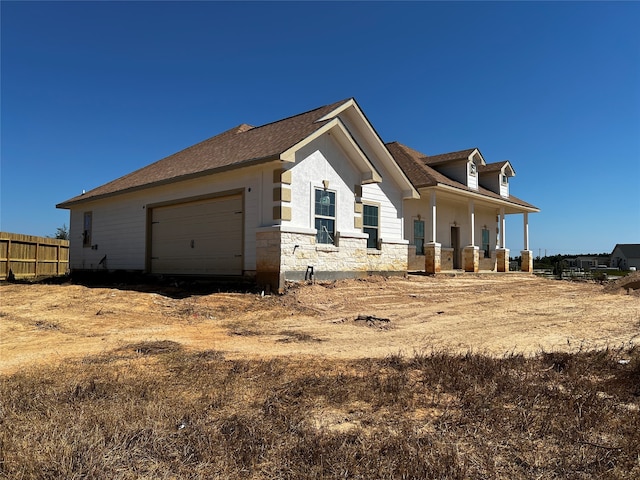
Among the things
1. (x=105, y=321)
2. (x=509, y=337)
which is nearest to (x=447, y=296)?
(x=509, y=337)

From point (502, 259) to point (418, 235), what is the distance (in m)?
6.48

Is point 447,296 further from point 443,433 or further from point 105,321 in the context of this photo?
point 443,433

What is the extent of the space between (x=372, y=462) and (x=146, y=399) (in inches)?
88.7

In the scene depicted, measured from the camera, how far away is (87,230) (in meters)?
22.0

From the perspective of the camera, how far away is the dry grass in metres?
3.24

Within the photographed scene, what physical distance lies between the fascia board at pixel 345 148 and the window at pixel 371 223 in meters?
1.37

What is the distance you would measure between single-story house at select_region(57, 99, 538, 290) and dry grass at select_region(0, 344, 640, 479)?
8080mm

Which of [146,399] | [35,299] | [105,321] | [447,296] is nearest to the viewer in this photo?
[146,399]

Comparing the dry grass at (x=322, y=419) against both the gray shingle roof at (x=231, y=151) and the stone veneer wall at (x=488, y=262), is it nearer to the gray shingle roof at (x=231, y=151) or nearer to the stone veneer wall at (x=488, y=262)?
the gray shingle roof at (x=231, y=151)

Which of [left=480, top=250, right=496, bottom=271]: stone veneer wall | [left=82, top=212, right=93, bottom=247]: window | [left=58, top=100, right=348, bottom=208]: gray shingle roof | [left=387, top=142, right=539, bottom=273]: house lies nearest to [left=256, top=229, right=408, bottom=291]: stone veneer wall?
[left=58, top=100, right=348, bottom=208]: gray shingle roof

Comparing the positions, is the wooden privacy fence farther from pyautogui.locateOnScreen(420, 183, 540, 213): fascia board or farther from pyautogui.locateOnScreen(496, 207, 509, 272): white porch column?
pyautogui.locateOnScreen(496, 207, 509, 272): white porch column

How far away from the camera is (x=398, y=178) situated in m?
18.6

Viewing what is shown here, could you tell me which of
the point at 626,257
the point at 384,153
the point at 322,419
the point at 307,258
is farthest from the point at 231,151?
the point at 626,257

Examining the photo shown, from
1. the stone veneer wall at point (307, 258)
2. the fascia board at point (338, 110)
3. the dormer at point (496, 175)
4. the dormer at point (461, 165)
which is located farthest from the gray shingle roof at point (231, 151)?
the dormer at point (496, 175)
